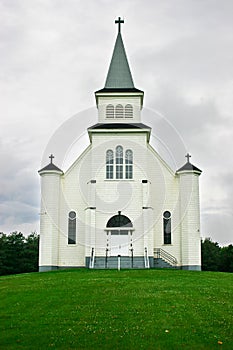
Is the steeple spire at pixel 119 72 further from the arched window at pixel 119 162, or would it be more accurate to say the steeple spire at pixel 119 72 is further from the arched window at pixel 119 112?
the arched window at pixel 119 162

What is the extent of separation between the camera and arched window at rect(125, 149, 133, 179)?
1568 inches

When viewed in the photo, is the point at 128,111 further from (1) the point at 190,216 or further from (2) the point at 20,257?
(2) the point at 20,257

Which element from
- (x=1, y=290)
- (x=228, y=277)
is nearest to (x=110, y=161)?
(x=228, y=277)

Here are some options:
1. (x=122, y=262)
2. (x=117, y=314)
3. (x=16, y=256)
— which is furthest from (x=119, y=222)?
(x=16, y=256)

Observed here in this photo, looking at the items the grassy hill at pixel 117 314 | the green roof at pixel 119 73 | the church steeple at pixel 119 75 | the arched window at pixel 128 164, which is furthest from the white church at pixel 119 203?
the grassy hill at pixel 117 314

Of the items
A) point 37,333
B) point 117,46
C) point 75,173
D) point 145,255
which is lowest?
point 37,333

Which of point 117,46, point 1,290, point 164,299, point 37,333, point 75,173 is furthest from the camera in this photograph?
point 117,46

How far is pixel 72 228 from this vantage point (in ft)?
134

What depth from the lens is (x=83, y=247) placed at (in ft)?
132

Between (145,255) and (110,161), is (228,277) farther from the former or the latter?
(110,161)

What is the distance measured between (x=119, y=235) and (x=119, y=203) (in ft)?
7.83

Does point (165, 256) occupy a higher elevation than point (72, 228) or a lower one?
lower

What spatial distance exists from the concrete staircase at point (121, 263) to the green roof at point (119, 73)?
14.2m

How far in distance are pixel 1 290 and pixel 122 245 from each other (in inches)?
601
